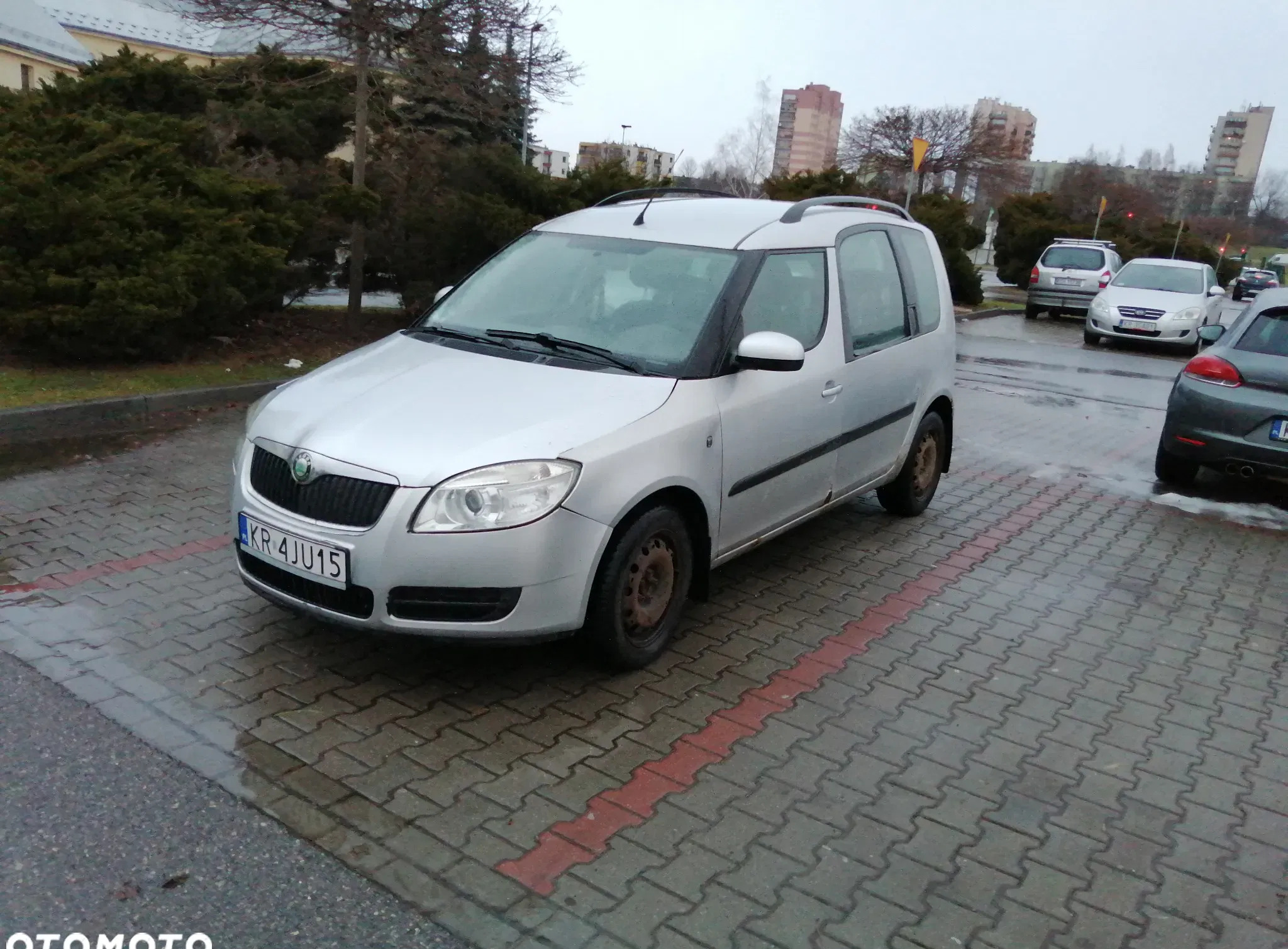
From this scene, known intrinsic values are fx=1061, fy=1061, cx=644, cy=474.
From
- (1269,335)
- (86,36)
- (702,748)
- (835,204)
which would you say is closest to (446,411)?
(702,748)

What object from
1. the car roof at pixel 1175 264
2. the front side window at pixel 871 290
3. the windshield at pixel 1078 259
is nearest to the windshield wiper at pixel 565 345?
the front side window at pixel 871 290

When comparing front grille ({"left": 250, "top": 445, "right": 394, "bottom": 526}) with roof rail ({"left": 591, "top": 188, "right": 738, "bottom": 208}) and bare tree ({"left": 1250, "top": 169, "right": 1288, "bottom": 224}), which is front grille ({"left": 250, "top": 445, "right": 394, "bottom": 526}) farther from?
bare tree ({"left": 1250, "top": 169, "right": 1288, "bottom": 224})

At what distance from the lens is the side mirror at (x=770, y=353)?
4.38 m

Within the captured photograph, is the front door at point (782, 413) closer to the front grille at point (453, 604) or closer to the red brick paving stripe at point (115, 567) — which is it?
the front grille at point (453, 604)

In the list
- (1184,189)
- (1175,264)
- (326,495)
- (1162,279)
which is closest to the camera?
(326,495)

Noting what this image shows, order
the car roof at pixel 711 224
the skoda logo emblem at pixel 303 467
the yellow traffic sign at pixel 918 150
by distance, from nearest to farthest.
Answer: the skoda logo emblem at pixel 303 467
the car roof at pixel 711 224
the yellow traffic sign at pixel 918 150

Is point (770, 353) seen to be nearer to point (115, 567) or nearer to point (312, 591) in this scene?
point (312, 591)

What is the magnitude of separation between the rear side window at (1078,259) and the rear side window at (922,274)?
17.6 meters

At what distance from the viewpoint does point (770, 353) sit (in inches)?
172

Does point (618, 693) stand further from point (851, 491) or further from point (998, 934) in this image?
point (851, 491)

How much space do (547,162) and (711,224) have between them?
1026 inches

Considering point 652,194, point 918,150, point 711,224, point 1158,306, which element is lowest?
point 1158,306

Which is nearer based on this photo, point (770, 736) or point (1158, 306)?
point (770, 736)

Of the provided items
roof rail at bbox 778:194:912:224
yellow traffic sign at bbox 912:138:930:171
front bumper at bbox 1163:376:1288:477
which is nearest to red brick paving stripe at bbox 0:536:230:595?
roof rail at bbox 778:194:912:224
